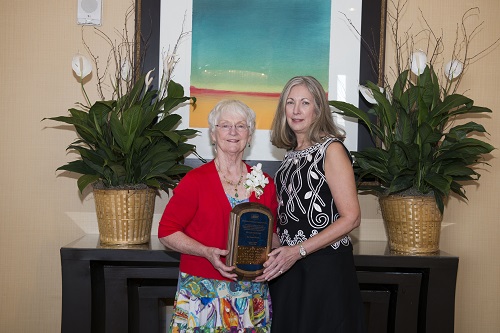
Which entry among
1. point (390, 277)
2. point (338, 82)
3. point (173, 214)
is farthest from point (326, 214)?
point (338, 82)

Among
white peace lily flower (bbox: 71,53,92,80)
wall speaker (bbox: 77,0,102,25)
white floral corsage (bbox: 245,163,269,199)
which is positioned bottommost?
white floral corsage (bbox: 245,163,269,199)

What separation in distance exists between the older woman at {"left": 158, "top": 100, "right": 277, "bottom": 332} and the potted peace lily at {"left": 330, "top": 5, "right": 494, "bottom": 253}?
98 centimetres

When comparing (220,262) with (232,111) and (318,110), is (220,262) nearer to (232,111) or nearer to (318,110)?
(232,111)

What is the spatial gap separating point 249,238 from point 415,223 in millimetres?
1200

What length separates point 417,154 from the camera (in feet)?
9.21

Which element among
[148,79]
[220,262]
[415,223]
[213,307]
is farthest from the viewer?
[148,79]

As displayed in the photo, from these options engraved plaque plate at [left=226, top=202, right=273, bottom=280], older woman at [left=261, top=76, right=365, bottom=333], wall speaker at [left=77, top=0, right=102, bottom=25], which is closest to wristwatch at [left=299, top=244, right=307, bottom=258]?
older woman at [left=261, top=76, right=365, bottom=333]

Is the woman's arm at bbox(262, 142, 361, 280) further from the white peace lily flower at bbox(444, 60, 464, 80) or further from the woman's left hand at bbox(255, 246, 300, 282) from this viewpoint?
the white peace lily flower at bbox(444, 60, 464, 80)

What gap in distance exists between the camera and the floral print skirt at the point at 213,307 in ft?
6.81

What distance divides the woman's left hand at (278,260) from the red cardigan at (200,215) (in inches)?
6.1

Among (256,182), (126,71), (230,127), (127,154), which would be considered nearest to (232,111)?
(230,127)

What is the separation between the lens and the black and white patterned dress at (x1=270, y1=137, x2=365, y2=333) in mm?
2088

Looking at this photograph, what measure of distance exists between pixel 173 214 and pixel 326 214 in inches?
20.9

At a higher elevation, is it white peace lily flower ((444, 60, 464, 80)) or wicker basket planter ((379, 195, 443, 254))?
white peace lily flower ((444, 60, 464, 80))
